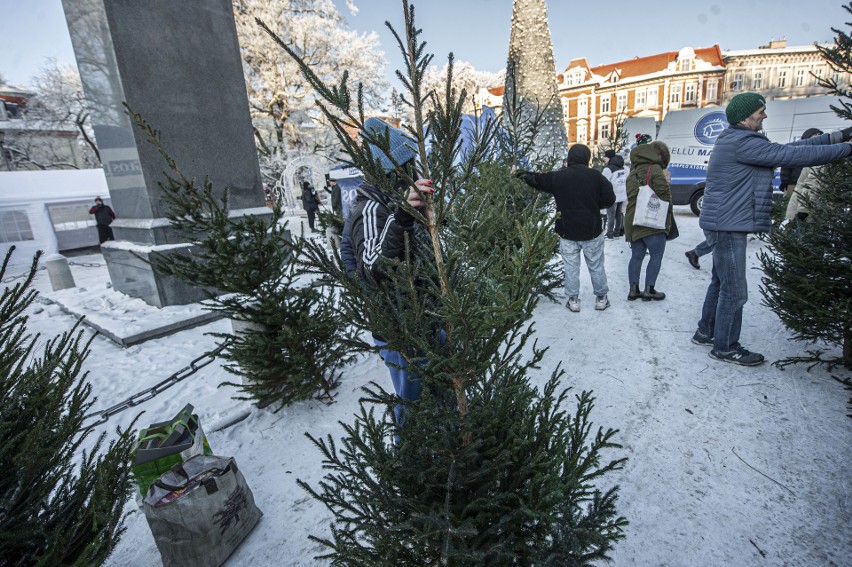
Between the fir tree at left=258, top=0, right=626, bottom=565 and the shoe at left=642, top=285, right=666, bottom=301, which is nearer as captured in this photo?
the fir tree at left=258, top=0, right=626, bottom=565

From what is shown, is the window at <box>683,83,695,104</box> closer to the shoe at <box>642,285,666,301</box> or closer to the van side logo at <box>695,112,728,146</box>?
the van side logo at <box>695,112,728,146</box>

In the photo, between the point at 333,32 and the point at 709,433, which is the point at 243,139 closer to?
the point at 709,433

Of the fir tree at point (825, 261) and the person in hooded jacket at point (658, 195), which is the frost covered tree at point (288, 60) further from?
the fir tree at point (825, 261)

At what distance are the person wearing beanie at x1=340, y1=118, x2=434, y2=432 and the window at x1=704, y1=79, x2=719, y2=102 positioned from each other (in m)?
56.1

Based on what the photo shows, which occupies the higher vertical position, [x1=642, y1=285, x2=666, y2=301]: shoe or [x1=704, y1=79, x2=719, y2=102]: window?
[x1=704, y1=79, x2=719, y2=102]: window

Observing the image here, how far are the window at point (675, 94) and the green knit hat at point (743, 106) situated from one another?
2058 inches

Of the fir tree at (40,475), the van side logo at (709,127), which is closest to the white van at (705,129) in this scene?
the van side logo at (709,127)

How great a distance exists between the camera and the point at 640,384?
3.48 meters

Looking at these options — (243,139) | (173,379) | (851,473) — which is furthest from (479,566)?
(243,139)

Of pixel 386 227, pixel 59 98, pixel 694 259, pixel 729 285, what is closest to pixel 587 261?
pixel 729 285

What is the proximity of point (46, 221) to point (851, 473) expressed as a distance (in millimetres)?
19338

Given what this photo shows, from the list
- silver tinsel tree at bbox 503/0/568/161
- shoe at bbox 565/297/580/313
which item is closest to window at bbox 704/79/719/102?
silver tinsel tree at bbox 503/0/568/161

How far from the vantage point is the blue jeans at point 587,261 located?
4.99 meters

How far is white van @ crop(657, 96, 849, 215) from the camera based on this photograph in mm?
12367
